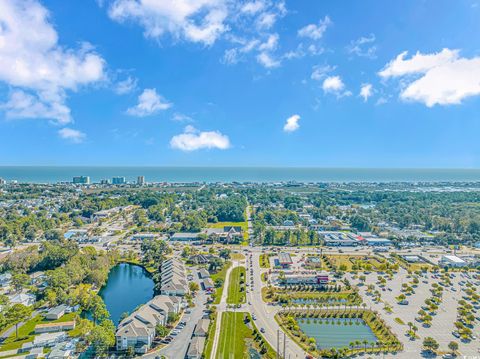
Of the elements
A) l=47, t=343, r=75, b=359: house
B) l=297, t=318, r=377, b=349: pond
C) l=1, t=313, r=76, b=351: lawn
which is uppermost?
l=47, t=343, r=75, b=359: house

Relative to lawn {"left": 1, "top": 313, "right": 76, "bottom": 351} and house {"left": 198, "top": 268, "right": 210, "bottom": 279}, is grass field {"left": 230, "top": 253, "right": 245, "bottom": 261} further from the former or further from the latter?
lawn {"left": 1, "top": 313, "right": 76, "bottom": 351}

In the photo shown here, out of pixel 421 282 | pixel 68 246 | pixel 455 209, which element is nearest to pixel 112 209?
pixel 68 246

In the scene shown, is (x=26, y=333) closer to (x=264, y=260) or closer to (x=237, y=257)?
(x=237, y=257)

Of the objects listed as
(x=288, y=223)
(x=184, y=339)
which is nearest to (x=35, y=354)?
(x=184, y=339)

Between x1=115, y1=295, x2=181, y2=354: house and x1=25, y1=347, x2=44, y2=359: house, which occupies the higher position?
x1=115, y1=295, x2=181, y2=354: house

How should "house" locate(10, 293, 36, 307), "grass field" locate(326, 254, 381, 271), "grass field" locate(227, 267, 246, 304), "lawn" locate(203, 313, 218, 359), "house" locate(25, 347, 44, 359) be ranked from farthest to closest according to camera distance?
1. "grass field" locate(326, 254, 381, 271)
2. "grass field" locate(227, 267, 246, 304)
3. "house" locate(10, 293, 36, 307)
4. "lawn" locate(203, 313, 218, 359)
5. "house" locate(25, 347, 44, 359)

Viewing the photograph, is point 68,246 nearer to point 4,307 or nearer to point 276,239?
point 4,307

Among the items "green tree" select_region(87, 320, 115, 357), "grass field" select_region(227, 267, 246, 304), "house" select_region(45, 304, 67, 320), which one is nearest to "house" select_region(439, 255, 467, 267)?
"grass field" select_region(227, 267, 246, 304)
